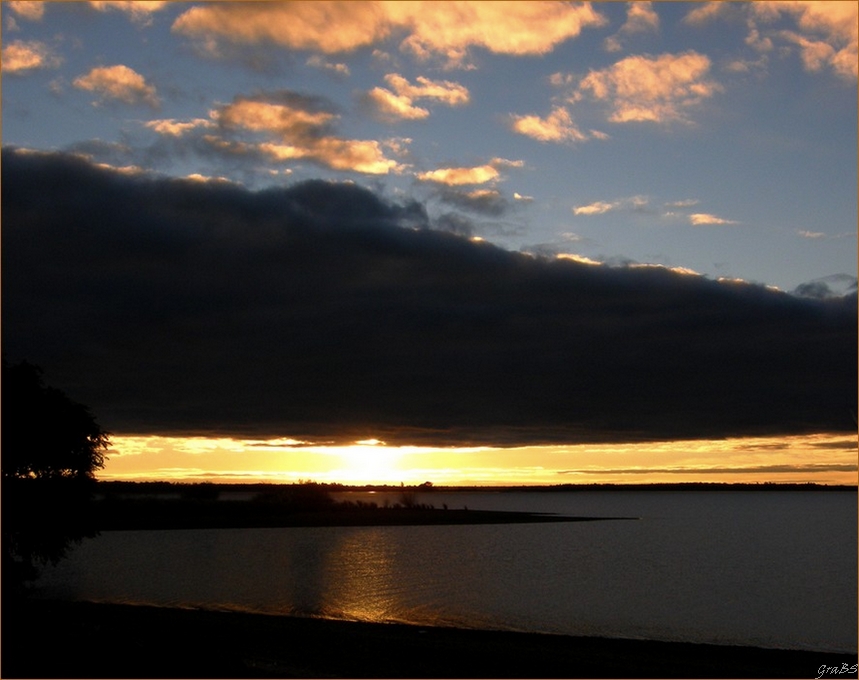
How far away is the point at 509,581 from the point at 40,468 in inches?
1533

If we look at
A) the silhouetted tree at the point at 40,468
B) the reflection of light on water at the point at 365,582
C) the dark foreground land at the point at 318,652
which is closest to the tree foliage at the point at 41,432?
the silhouetted tree at the point at 40,468

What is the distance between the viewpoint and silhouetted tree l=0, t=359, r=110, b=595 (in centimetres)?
4359

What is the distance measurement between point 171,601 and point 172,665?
33238 mm

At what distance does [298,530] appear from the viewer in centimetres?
13450

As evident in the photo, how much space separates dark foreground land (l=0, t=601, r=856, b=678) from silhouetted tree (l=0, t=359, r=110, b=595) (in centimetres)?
374

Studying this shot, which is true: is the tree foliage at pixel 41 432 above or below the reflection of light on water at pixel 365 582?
above

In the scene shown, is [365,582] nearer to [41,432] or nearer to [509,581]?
[509,581]

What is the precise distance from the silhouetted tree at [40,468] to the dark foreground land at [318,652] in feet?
12.3

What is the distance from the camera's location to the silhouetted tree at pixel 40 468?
43.6 metres

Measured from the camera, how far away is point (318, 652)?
3384 cm

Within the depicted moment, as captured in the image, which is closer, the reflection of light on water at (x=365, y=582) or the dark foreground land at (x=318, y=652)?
the dark foreground land at (x=318, y=652)

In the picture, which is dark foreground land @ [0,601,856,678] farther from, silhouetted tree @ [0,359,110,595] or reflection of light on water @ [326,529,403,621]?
reflection of light on water @ [326,529,403,621]

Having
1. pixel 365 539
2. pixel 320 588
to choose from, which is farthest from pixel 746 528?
pixel 320 588

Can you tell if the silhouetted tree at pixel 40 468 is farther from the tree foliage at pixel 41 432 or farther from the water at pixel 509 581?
the water at pixel 509 581
